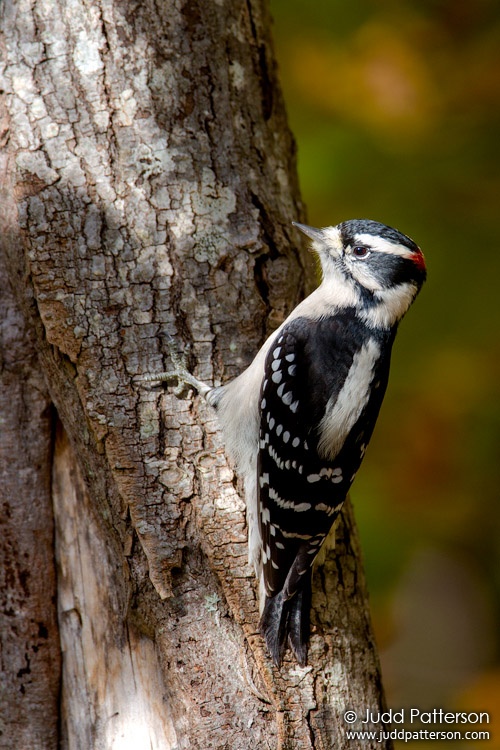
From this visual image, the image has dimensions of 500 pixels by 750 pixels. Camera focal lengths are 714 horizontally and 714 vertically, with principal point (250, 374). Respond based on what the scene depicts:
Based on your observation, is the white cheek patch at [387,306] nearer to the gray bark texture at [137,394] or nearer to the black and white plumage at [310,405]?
the black and white plumage at [310,405]

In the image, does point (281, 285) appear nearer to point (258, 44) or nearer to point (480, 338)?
point (258, 44)

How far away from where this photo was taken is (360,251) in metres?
3.23

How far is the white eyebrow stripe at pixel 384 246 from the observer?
3121 mm

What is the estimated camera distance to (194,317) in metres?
2.94

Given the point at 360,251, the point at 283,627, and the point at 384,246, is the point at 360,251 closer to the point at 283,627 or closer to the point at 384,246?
the point at 384,246

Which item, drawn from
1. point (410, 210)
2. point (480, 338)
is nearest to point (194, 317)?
point (410, 210)

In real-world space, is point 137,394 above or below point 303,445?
above

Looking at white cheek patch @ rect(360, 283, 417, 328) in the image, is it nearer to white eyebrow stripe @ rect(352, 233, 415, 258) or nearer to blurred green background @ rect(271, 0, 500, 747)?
white eyebrow stripe @ rect(352, 233, 415, 258)

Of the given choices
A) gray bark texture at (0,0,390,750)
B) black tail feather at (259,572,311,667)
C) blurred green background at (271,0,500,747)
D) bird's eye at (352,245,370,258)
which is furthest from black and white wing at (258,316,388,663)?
blurred green background at (271,0,500,747)

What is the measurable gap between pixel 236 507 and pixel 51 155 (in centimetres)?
160

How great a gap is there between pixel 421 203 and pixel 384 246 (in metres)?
0.95

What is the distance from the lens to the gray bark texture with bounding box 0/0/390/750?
2.71 meters

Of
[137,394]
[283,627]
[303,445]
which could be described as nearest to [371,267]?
[303,445]

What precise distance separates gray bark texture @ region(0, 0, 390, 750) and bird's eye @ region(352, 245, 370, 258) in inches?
11.4
